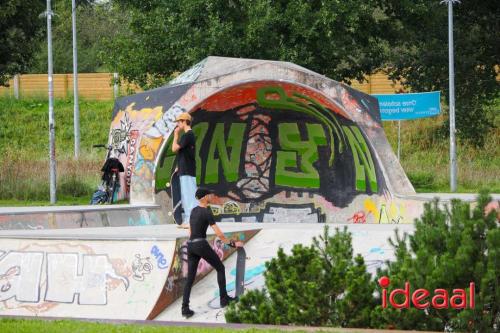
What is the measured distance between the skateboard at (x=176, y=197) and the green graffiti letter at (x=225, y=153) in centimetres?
215

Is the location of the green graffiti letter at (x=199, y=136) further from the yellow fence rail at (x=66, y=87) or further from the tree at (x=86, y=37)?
the tree at (x=86, y=37)

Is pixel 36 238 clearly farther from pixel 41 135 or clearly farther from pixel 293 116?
pixel 41 135

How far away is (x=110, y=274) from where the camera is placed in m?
13.6

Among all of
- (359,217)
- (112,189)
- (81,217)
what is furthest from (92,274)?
(359,217)

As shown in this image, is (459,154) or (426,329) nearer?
(426,329)

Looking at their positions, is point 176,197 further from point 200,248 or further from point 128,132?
point 200,248

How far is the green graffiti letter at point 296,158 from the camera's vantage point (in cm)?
2358

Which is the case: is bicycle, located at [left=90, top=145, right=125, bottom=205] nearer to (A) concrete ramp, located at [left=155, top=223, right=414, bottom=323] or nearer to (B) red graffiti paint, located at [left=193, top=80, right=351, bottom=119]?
(B) red graffiti paint, located at [left=193, top=80, right=351, bottom=119]

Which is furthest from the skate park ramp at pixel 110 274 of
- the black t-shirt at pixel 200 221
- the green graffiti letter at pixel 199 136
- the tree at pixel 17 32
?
the tree at pixel 17 32

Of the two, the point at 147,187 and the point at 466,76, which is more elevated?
the point at 466,76

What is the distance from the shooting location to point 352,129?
2222 centimetres

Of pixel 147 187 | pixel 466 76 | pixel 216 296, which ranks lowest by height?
pixel 216 296

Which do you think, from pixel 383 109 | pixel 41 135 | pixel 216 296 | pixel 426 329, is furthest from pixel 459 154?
pixel 426 329

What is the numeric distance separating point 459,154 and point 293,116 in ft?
61.5
